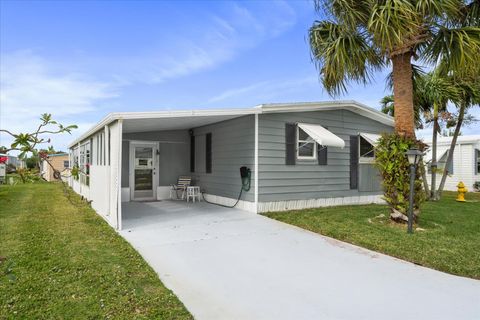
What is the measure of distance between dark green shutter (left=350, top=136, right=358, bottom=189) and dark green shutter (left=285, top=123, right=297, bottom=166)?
94.6 inches

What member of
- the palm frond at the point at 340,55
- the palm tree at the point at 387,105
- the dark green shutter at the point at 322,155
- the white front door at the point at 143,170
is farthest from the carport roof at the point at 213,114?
the palm tree at the point at 387,105

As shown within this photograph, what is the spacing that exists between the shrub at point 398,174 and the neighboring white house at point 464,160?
11.6 metres

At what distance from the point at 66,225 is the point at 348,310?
6.22 m

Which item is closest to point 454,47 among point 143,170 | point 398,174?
point 398,174

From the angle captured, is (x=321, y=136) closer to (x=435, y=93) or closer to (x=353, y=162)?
(x=353, y=162)

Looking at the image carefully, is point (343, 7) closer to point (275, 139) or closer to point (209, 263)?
point (275, 139)

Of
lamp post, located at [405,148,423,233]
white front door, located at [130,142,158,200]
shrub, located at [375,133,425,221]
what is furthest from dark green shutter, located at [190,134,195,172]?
lamp post, located at [405,148,423,233]

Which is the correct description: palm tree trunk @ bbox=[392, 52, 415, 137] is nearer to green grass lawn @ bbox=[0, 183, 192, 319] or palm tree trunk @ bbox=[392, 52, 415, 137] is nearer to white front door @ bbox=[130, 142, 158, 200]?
green grass lawn @ bbox=[0, 183, 192, 319]

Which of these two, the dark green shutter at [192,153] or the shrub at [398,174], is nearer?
the shrub at [398,174]

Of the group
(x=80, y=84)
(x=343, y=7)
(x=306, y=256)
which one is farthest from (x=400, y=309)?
(x=80, y=84)

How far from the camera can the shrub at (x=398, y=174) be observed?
6824mm

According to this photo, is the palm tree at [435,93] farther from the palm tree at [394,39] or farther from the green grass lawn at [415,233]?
the palm tree at [394,39]

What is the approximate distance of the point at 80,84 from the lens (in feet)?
38.2

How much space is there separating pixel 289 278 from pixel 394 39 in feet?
15.0
